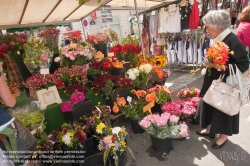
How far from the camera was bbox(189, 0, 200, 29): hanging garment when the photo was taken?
5.14 meters

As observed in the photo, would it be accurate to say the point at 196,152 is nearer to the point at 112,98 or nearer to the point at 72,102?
the point at 112,98

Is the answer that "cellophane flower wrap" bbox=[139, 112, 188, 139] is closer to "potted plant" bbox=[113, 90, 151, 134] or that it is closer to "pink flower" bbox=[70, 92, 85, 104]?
"potted plant" bbox=[113, 90, 151, 134]

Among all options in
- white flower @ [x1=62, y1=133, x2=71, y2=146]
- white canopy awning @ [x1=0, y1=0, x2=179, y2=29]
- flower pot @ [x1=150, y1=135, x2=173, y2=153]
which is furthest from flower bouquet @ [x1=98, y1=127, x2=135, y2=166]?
white canopy awning @ [x1=0, y1=0, x2=179, y2=29]

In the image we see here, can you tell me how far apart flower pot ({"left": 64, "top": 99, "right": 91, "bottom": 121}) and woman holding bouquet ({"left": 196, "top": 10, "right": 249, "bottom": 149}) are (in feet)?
4.94

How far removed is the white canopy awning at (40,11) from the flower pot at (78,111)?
5.73 ft

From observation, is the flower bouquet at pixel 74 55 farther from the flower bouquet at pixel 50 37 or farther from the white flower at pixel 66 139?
the white flower at pixel 66 139

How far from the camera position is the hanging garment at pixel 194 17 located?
16.9 ft

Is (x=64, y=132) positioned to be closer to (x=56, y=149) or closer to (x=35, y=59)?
(x=56, y=149)

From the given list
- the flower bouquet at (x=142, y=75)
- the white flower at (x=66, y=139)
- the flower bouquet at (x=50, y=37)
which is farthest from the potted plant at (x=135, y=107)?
the flower bouquet at (x=50, y=37)

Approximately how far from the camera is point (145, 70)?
2885 mm

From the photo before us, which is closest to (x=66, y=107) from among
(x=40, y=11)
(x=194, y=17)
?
(x=40, y=11)

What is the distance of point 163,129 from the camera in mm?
2168

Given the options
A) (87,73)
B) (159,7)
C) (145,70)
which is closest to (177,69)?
(159,7)

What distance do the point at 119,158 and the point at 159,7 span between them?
521 centimetres
